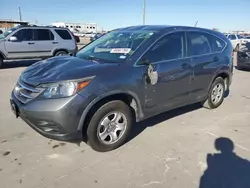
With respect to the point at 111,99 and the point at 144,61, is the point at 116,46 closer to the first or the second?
the point at 144,61

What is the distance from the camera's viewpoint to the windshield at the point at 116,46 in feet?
11.9

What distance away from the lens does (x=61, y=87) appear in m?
2.95

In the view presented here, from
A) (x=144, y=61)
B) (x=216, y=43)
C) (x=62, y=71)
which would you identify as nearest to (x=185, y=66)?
(x=144, y=61)

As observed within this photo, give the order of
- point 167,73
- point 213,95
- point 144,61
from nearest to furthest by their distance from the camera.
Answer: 1. point 144,61
2. point 167,73
3. point 213,95

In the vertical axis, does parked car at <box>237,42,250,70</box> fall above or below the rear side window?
below

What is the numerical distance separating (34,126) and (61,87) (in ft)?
2.18

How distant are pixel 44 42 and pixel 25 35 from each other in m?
0.85

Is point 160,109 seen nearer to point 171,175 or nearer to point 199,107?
point 171,175

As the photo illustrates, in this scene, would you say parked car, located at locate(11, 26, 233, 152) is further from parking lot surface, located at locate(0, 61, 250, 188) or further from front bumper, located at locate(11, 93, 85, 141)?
parking lot surface, located at locate(0, 61, 250, 188)

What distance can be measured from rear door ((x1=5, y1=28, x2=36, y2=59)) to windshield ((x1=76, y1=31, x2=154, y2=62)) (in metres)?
7.42

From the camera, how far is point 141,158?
3293mm

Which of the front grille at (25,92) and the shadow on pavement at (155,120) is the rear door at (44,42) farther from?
the front grille at (25,92)

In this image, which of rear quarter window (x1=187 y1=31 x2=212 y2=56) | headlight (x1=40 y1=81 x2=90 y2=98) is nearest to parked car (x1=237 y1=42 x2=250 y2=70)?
rear quarter window (x1=187 y1=31 x2=212 y2=56)

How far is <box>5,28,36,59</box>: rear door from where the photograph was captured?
1055cm
